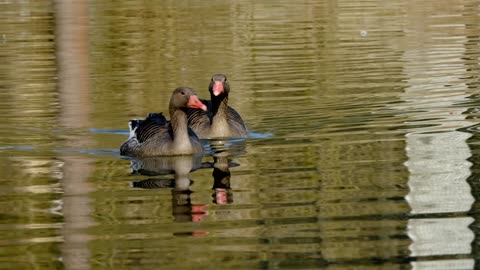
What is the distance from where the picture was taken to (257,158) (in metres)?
14.0

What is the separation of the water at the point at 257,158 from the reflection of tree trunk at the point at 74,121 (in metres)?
0.03

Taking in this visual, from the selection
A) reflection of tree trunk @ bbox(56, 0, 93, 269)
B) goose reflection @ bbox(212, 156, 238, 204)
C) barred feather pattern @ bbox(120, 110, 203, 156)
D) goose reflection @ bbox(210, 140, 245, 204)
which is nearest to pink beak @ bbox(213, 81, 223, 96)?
goose reflection @ bbox(210, 140, 245, 204)

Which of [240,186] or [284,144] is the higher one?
[284,144]

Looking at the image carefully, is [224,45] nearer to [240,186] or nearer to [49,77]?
[49,77]

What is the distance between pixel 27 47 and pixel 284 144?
15.3m

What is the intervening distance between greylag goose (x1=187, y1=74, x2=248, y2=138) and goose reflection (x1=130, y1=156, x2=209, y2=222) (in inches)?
68.1

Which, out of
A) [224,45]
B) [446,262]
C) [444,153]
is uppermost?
[224,45]

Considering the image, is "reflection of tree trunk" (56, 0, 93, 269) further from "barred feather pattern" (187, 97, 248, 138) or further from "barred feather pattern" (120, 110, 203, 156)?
"barred feather pattern" (187, 97, 248, 138)

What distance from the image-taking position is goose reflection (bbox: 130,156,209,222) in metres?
10.6

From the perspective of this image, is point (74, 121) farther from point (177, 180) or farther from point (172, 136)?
point (177, 180)

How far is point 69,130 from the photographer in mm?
16641

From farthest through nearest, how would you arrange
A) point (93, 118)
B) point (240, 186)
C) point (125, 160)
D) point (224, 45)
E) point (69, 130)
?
1. point (224, 45)
2. point (93, 118)
3. point (69, 130)
4. point (125, 160)
5. point (240, 186)

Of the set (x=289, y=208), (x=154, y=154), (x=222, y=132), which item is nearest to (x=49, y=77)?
(x=222, y=132)

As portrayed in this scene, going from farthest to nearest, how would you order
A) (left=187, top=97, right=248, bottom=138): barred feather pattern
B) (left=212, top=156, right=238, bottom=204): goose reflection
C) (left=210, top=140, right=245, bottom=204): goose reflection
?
(left=187, top=97, right=248, bottom=138): barred feather pattern < (left=210, top=140, right=245, bottom=204): goose reflection < (left=212, top=156, right=238, bottom=204): goose reflection
